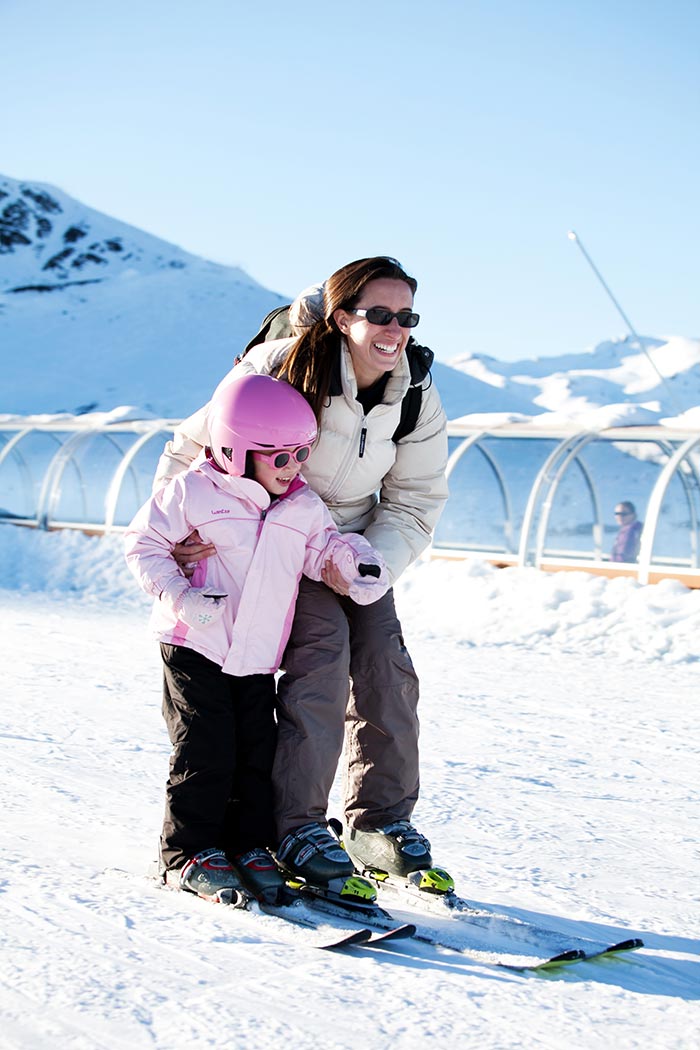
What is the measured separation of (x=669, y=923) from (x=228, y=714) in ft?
Result: 3.95

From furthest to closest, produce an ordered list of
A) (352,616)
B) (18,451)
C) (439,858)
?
(18,451) < (439,858) < (352,616)

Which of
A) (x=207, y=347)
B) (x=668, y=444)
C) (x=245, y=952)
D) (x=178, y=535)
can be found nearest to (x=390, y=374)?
(x=178, y=535)

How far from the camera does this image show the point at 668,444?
1092 centimetres

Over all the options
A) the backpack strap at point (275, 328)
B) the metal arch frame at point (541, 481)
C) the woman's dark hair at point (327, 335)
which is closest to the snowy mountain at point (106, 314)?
the metal arch frame at point (541, 481)

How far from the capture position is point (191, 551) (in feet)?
9.76

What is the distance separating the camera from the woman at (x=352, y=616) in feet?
9.73

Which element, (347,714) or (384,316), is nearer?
(384,316)

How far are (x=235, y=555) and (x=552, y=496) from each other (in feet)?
25.4

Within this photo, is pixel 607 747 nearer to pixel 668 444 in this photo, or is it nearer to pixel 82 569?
pixel 668 444

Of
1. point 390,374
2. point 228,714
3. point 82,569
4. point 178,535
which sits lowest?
point 82,569

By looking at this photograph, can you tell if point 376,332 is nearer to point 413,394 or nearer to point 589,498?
point 413,394

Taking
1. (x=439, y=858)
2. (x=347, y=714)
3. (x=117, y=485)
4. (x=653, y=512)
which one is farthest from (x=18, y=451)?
(x=347, y=714)

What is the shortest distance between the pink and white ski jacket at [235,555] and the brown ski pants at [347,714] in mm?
90

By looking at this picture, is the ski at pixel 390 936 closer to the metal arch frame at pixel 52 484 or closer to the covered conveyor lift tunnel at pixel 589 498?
the covered conveyor lift tunnel at pixel 589 498
